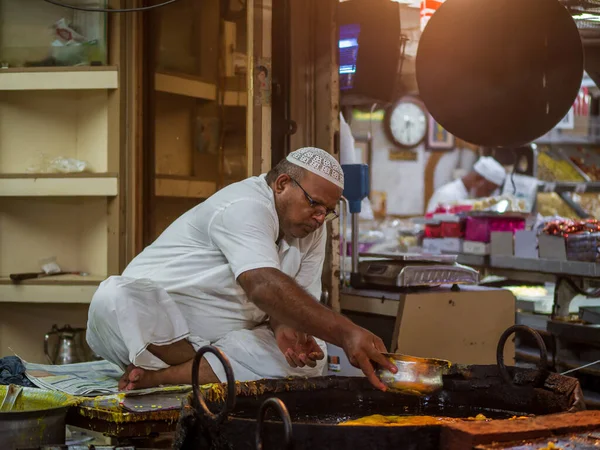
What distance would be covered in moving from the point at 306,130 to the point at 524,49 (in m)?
1.19

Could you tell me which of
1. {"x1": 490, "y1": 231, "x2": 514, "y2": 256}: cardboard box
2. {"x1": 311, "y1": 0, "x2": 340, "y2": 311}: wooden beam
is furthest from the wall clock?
{"x1": 311, "y1": 0, "x2": 340, "y2": 311}: wooden beam

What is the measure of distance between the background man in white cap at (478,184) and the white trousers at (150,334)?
6.11 meters

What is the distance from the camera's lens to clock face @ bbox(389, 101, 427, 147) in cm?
1018

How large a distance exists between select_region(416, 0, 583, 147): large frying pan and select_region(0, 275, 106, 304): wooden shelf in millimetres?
2033

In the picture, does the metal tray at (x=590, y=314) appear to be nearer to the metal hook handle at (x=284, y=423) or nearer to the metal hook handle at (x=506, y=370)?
the metal hook handle at (x=506, y=370)

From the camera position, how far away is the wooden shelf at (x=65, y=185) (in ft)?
12.7

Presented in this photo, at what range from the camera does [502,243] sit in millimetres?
5449

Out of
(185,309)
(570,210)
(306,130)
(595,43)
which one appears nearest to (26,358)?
(185,309)

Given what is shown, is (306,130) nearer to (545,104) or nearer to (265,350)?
(545,104)

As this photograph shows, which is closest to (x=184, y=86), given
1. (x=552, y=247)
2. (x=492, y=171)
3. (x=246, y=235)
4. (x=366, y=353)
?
(x=246, y=235)

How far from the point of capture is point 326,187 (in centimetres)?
275

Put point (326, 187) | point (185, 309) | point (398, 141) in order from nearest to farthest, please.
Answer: point (326, 187), point (185, 309), point (398, 141)

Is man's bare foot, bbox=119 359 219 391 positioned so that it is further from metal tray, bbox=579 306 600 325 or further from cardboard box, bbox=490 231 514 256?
cardboard box, bbox=490 231 514 256

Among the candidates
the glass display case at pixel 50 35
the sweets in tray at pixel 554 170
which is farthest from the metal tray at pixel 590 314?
the sweets in tray at pixel 554 170
